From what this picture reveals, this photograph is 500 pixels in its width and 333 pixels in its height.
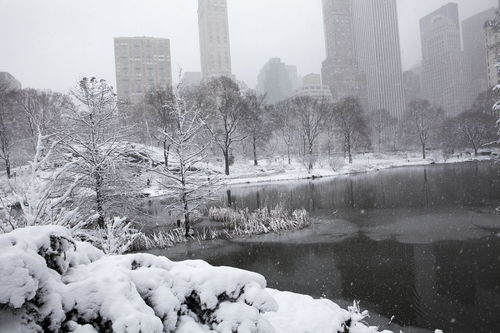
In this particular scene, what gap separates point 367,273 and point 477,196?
55.1 ft

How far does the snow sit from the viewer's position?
3.11 meters

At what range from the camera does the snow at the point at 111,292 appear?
10.2ft

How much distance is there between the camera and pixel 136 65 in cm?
14325

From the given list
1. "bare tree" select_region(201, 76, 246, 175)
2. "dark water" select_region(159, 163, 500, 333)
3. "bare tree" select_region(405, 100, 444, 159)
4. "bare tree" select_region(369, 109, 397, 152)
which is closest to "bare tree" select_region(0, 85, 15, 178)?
"bare tree" select_region(201, 76, 246, 175)

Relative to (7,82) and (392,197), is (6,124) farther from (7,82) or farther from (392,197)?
(392,197)

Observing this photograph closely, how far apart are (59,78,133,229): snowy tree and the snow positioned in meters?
9.46

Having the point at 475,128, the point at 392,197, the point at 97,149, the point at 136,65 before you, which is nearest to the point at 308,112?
the point at 475,128

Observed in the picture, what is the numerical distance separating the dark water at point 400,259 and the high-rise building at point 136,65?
136642 mm

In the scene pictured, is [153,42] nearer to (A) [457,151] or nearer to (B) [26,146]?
(B) [26,146]

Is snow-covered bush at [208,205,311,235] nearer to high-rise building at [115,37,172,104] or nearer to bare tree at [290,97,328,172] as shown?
bare tree at [290,97,328,172]

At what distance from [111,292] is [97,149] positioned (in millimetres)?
11567

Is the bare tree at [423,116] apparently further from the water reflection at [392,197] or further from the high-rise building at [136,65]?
the high-rise building at [136,65]

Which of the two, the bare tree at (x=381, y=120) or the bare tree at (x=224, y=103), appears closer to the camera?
the bare tree at (x=224, y=103)

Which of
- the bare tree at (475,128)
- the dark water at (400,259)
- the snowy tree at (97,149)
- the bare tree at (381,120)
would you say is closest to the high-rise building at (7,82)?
the snowy tree at (97,149)
